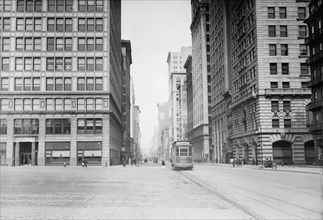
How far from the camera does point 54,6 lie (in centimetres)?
7538

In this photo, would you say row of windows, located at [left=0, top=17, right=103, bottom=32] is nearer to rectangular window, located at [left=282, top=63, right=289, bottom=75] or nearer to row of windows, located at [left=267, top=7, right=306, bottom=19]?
row of windows, located at [left=267, top=7, right=306, bottom=19]

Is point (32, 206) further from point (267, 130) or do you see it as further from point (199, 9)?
point (199, 9)

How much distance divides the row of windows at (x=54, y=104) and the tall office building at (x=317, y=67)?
3769 cm

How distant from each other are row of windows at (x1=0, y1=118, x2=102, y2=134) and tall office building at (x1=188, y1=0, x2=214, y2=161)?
49510mm

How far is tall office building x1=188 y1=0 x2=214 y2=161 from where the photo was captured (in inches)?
4739

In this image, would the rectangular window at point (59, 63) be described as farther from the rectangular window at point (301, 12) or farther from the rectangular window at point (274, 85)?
the rectangular window at point (301, 12)

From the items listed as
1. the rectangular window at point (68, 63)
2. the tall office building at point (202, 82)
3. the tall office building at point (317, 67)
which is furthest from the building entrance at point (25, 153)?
the tall office building at point (202, 82)

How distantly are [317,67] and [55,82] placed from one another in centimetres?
4615

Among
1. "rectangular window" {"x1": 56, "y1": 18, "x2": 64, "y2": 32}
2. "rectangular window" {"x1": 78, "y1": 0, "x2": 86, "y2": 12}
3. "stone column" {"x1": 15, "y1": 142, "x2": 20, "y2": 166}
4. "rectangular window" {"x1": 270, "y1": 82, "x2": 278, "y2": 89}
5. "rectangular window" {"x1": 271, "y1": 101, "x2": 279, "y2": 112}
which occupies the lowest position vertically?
"stone column" {"x1": 15, "y1": 142, "x2": 20, "y2": 166}

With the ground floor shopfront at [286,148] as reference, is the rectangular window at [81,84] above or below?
above

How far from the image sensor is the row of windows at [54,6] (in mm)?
75250

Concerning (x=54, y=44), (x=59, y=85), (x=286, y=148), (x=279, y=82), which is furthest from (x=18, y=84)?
(x=286, y=148)

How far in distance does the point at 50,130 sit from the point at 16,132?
650cm

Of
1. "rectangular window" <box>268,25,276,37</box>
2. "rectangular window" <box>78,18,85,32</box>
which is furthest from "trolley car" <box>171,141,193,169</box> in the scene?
"rectangular window" <box>78,18,85,32</box>
